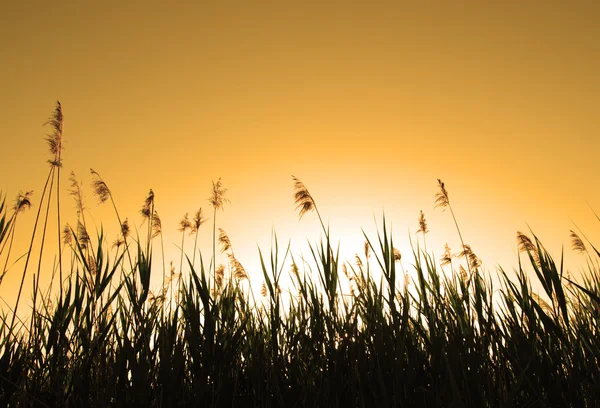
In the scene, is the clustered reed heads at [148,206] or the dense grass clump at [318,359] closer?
the dense grass clump at [318,359]

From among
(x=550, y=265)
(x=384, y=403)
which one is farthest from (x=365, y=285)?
(x=550, y=265)

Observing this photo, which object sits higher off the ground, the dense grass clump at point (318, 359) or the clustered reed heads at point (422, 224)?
the clustered reed heads at point (422, 224)

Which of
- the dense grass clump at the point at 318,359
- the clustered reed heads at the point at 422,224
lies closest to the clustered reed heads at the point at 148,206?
the dense grass clump at the point at 318,359

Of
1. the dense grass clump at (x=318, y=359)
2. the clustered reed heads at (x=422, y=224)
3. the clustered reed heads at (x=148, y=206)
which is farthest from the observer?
the clustered reed heads at (x=422, y=224)

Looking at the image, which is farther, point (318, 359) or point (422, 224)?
point (422, 224)

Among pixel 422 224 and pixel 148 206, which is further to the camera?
pixel 422 224

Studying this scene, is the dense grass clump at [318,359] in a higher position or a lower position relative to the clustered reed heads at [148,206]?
lower

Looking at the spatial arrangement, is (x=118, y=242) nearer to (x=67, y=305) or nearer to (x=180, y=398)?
(x=67, y=305)

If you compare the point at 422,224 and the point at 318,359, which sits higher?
the point at 422,224

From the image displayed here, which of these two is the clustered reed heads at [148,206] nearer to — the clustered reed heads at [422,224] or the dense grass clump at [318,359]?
the dense grass clump at [318,359]

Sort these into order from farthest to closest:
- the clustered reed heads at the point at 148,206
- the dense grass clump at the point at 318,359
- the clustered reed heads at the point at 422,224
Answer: the clustered reed heads at the point at 422,224 < the clustered reed heads at the point at 148,206 < the dense grass clump at the point at 318,359

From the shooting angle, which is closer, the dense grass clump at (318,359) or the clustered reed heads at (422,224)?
the dense grass clump at (318,359)

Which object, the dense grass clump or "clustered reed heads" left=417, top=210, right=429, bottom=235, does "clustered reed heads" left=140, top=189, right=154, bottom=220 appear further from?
"clustered reed heads" left=417, top=210, right=429, bottom=235

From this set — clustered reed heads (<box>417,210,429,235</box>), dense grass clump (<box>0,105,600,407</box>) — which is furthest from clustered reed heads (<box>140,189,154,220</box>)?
clustered reed heads (<box>417,210,429,235</box>)
